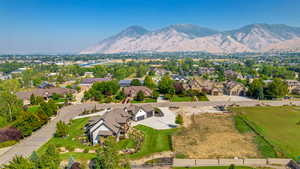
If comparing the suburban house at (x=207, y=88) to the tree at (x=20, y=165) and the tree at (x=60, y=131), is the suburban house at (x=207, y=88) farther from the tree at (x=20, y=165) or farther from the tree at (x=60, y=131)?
the tree at (x=20, y=165)

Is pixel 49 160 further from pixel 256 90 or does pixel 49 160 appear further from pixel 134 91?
pixel 256 90

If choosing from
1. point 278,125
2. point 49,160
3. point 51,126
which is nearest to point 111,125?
point 49,160

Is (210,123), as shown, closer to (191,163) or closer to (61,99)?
(191,163)

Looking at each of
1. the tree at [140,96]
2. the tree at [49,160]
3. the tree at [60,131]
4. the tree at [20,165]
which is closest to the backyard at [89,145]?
the tree at [60,131]

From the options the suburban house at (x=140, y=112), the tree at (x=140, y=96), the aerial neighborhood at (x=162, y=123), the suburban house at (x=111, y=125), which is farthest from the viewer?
the tree at (x=140, y=96)

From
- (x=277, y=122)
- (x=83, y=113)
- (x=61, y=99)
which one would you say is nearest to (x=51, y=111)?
(x=83, y=113)
